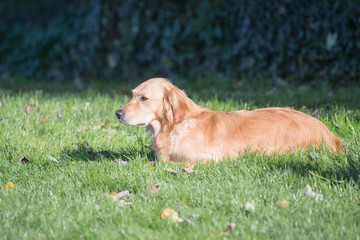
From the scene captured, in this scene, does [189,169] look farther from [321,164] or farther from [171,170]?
[321,164]

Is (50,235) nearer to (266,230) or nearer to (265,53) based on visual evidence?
(266,230)

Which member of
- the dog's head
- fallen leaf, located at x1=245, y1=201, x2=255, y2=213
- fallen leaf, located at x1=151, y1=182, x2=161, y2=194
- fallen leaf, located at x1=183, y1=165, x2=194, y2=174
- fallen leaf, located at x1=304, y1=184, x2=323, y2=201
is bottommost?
fallen leaf, located at x1=151, y1=182, x2=161, y2=194

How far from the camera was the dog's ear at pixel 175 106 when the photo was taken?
3.79 m

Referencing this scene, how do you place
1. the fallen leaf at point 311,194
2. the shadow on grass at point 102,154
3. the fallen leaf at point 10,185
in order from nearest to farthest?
the fallen leaf at point 311,194 < the fallen leaf at point 10,185 < the shadow on grass at point 102,154

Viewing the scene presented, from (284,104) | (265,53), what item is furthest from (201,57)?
(284,104)

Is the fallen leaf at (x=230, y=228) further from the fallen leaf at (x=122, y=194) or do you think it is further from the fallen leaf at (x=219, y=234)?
the fallen leaf at (x=122, y=194)

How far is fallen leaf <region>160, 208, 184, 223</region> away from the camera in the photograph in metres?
2.61

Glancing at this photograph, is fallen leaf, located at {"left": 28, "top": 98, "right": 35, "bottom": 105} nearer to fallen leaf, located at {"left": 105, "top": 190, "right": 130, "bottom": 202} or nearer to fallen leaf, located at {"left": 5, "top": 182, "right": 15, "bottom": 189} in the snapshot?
fallen leaf, located at {"left": 5, "top": 182, "right": 15, "bottom": 189}

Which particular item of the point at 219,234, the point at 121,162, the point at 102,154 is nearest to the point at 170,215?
the point at 219,234

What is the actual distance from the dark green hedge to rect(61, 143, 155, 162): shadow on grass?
4068 mm

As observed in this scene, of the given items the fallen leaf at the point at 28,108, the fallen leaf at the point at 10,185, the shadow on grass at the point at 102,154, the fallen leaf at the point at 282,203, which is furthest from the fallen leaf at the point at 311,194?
the fallen leaf at the point at 28,108

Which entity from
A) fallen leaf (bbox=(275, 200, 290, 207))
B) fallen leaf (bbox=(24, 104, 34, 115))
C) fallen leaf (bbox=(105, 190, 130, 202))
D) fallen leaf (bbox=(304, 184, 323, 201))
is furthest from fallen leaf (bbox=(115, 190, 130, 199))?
fallen leaf (bbox=(24, 104, 34, 115))

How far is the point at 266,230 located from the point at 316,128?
1560 mm

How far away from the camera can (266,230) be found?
96.7 inches
